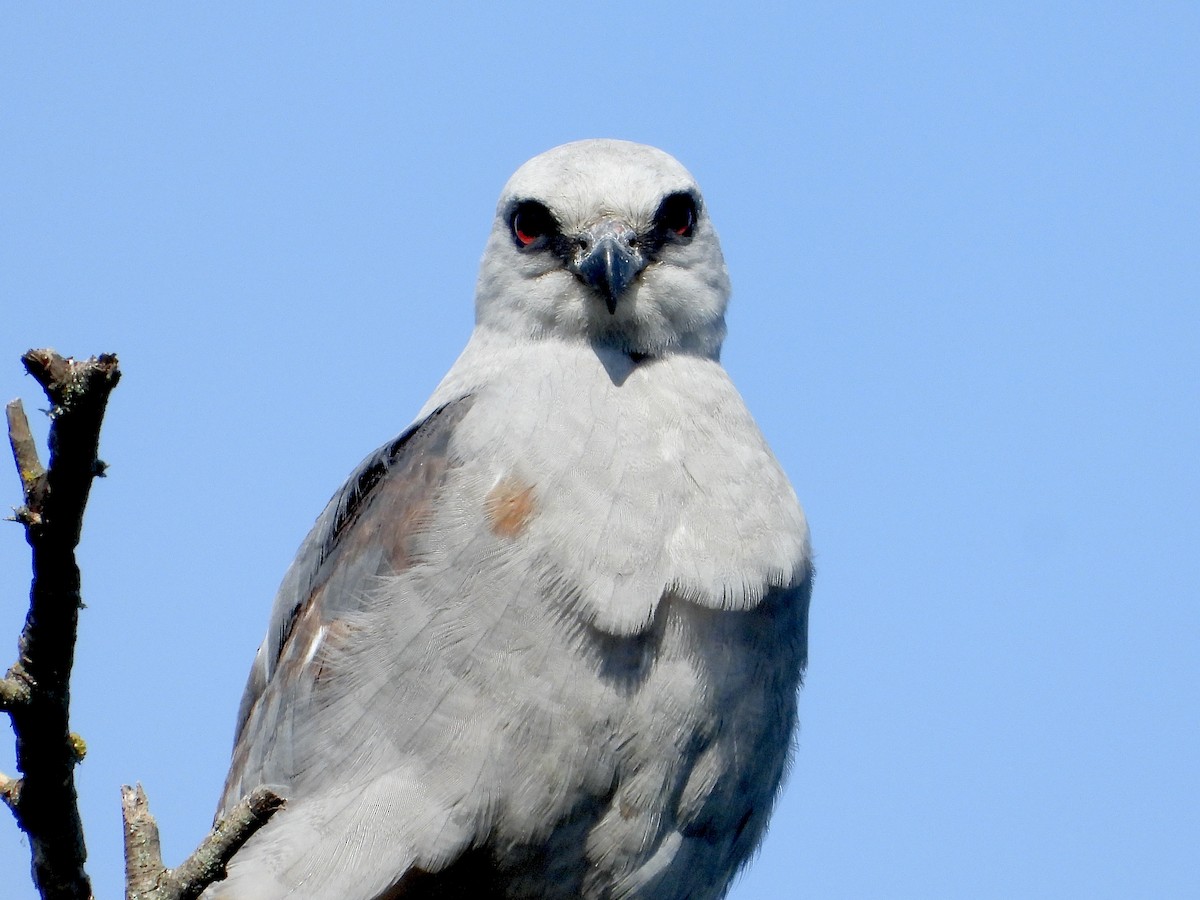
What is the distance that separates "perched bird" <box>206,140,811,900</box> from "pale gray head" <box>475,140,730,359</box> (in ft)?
0.14

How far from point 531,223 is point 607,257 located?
52 cm

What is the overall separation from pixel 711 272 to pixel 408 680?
217 centimetres

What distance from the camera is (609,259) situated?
511 centimetres

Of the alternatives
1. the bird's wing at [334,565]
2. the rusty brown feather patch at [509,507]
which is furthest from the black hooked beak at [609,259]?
the rusty brown feather patch at [509,507]

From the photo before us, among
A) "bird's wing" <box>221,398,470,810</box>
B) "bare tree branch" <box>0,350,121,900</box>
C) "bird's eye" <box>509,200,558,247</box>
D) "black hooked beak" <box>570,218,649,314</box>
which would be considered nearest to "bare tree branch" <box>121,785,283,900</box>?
"bare tree branch" <box>0,350,121,900</box>

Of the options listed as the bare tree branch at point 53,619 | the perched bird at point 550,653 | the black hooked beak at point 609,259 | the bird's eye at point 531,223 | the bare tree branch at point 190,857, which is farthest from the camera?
the bird's eye at point 531,223

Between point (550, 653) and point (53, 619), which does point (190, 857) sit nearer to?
point (53, 619)

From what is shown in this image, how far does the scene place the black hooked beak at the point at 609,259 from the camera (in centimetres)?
509

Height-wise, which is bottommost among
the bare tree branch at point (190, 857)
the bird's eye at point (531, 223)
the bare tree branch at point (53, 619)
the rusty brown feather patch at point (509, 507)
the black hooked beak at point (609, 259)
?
the bare tree branch at point (190, 857)

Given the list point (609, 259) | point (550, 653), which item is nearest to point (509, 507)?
point (550, 653)

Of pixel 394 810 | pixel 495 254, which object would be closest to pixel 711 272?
pixel 495 254

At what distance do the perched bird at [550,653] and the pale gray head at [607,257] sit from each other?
0.04 metres

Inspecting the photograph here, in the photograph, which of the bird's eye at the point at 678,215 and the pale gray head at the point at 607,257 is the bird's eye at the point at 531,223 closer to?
the pale gray head at the point at 607,257

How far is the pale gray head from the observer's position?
5.23 meters
